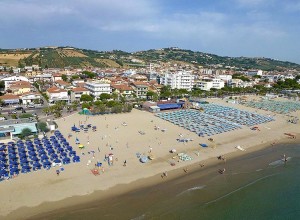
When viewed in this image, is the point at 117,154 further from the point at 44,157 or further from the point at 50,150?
the point at 44,157

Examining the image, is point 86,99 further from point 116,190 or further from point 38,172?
point 116,190

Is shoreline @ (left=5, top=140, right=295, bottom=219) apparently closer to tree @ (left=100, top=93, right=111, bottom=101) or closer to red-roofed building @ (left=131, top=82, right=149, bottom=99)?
→ tree @ (left=100, top=93, right=111, bottom=101)

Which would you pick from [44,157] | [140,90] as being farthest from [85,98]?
[44,157]

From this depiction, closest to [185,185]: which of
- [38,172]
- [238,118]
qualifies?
[38,172]

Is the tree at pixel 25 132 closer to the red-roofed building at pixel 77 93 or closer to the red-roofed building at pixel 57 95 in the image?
the red-roofed building at pixel 57 95

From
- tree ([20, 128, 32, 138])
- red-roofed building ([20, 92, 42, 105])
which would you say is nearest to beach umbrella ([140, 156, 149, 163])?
tree ([20, 128, 32, 138])

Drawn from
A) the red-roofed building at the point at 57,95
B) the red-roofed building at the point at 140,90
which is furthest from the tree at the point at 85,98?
the red-roofed building at the point at 140,90
